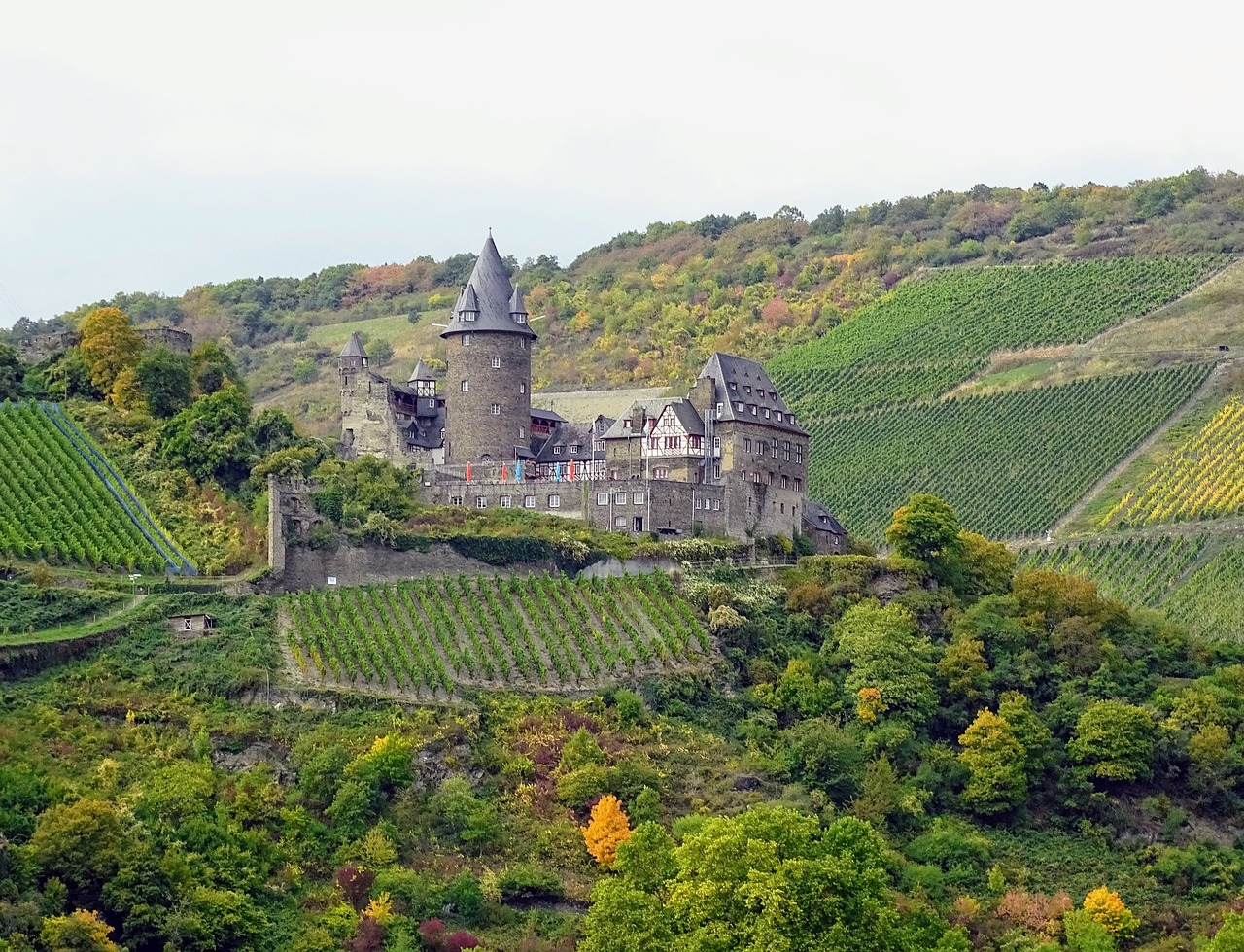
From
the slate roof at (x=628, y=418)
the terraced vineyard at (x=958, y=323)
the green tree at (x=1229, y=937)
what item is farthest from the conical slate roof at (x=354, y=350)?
the green tree at (x=1229, y=937)

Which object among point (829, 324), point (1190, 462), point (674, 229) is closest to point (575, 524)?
point (1190, 462)

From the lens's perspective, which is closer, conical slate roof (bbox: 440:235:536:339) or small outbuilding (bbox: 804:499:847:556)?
small outbuilding (bbox: 804:499:847:556)

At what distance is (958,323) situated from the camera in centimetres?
12975

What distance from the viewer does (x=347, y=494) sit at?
80688 millimetres

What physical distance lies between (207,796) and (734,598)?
20.1m

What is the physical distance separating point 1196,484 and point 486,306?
29.4 m

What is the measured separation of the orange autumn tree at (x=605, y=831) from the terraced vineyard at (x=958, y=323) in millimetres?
53748

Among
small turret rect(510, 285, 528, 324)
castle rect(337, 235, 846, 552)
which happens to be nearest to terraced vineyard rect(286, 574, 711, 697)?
castle rect(337, 235, 846, 552)

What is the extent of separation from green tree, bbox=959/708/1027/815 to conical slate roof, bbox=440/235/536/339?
23.2 meters

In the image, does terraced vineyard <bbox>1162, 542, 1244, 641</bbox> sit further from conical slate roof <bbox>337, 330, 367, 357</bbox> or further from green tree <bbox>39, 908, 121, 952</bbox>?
green tree <bbox>39, 908, 121, 952</bbox>

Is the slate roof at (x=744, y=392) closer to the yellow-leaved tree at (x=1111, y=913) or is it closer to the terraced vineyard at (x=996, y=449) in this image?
the terraced vineyard at (x=996, y=449)

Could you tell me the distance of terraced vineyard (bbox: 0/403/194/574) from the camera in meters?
76.6

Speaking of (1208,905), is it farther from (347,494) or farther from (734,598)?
(347,494)

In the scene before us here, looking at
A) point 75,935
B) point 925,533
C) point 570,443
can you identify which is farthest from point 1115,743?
point 75,935
